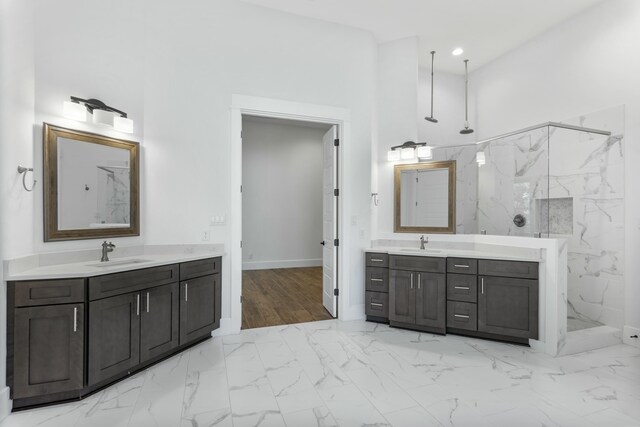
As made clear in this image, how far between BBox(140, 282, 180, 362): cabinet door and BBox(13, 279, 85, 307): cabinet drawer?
48 centimetres

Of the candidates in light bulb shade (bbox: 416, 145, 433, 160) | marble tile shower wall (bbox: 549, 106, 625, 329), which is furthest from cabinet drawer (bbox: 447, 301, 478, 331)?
light bulb shade (bbox: 416, 145, 433, 160)

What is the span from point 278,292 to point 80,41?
3940 mm

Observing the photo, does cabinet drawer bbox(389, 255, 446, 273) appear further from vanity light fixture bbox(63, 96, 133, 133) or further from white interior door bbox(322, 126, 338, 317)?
vanity light fixture bbox(63, 96, 133, 133)

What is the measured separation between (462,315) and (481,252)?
2.46ft

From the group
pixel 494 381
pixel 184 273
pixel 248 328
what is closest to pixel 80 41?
pixel 184 273

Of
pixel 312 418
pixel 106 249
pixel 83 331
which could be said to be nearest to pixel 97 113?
pixel 106 249

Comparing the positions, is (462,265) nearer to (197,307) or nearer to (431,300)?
(431,300)

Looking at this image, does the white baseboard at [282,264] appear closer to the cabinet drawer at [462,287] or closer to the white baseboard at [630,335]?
the cabinet drawer at [462,287]

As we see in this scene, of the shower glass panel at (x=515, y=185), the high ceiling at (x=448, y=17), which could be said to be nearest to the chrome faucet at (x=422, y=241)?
the shower glass panel at (x=515, y=185)

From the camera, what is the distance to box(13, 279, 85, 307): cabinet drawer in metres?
2.06

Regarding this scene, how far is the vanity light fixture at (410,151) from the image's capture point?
3.77 metres

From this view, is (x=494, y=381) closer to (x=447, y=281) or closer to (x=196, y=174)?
(x=447, y=281)

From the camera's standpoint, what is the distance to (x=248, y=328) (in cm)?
357

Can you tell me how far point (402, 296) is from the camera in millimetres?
3553
